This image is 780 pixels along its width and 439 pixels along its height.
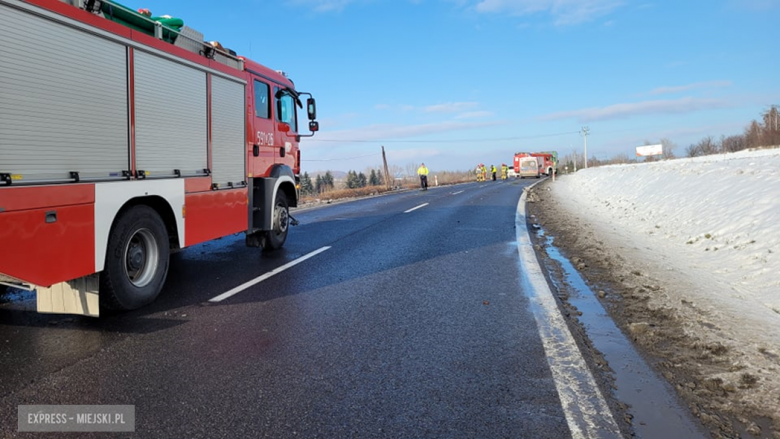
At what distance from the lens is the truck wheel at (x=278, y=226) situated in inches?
349

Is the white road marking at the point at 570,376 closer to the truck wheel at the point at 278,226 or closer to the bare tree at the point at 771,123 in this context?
the truck wheel at the point at 278,226

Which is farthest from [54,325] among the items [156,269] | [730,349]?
[730,349]

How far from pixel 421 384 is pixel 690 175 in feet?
48.1

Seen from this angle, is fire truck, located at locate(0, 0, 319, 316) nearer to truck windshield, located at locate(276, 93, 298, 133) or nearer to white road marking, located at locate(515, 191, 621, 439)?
truck windshield, located at locate(276, 93, 298, 133)

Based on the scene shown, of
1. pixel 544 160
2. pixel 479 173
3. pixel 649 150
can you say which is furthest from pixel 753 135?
pixel 479 173

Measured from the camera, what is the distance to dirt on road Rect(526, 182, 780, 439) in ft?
9.96

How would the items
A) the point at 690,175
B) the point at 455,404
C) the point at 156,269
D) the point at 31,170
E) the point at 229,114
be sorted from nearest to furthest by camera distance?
the point at 455,404, the point at 31,170, the point at 156,269, the point at 229,114, the point at 690,175

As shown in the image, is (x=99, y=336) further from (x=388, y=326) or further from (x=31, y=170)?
(x=388, y=326)

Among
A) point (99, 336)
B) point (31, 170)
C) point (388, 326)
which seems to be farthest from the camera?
point (388, 326)

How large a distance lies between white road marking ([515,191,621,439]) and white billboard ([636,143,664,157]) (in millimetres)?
95884

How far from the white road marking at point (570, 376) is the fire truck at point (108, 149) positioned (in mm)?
4101

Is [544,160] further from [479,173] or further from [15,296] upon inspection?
[15,296]

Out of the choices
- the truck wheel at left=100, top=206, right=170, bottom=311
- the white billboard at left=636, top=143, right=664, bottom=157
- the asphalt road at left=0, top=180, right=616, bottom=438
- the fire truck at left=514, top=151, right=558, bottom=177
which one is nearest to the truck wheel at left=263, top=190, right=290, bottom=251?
the asphalt road at left=0, top=180, right=616, bottom=438

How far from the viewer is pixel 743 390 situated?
3328 millimetres
